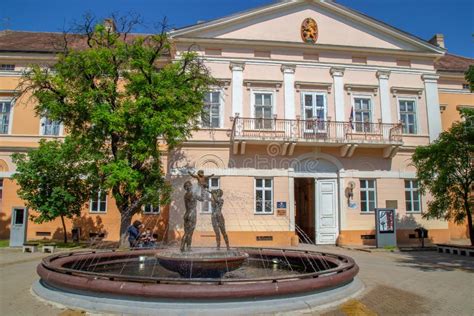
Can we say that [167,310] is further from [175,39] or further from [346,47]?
[346,47]

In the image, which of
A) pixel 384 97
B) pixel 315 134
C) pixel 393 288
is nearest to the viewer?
pixel 393 288

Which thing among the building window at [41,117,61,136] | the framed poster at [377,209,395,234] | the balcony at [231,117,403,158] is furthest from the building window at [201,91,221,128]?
the framed poster at [377,209,395,234]

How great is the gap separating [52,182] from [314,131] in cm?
1389

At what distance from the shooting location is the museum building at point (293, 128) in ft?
70.1

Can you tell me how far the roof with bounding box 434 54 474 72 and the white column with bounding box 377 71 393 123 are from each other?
18.9 feet

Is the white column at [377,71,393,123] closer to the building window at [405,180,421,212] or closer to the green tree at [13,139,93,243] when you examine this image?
the building window at [405,180,421,212]

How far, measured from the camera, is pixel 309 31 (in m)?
23.2

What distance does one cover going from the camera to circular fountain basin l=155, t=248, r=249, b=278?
847 cm

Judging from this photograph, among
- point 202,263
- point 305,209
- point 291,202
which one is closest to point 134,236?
point 202,263

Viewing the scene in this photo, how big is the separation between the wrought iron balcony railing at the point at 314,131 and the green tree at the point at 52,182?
8209 millimetres

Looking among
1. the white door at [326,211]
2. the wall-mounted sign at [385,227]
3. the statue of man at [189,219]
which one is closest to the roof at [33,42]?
the white door at [326,211]

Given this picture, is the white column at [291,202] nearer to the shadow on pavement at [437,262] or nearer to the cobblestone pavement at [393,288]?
the cobblestone pavement at [393,288]

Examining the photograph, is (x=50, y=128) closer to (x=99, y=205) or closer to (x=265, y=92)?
(x=99, y=205)

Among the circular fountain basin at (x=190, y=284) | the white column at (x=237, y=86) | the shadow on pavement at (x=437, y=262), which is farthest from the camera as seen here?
the white column at (x=237, y=86)
